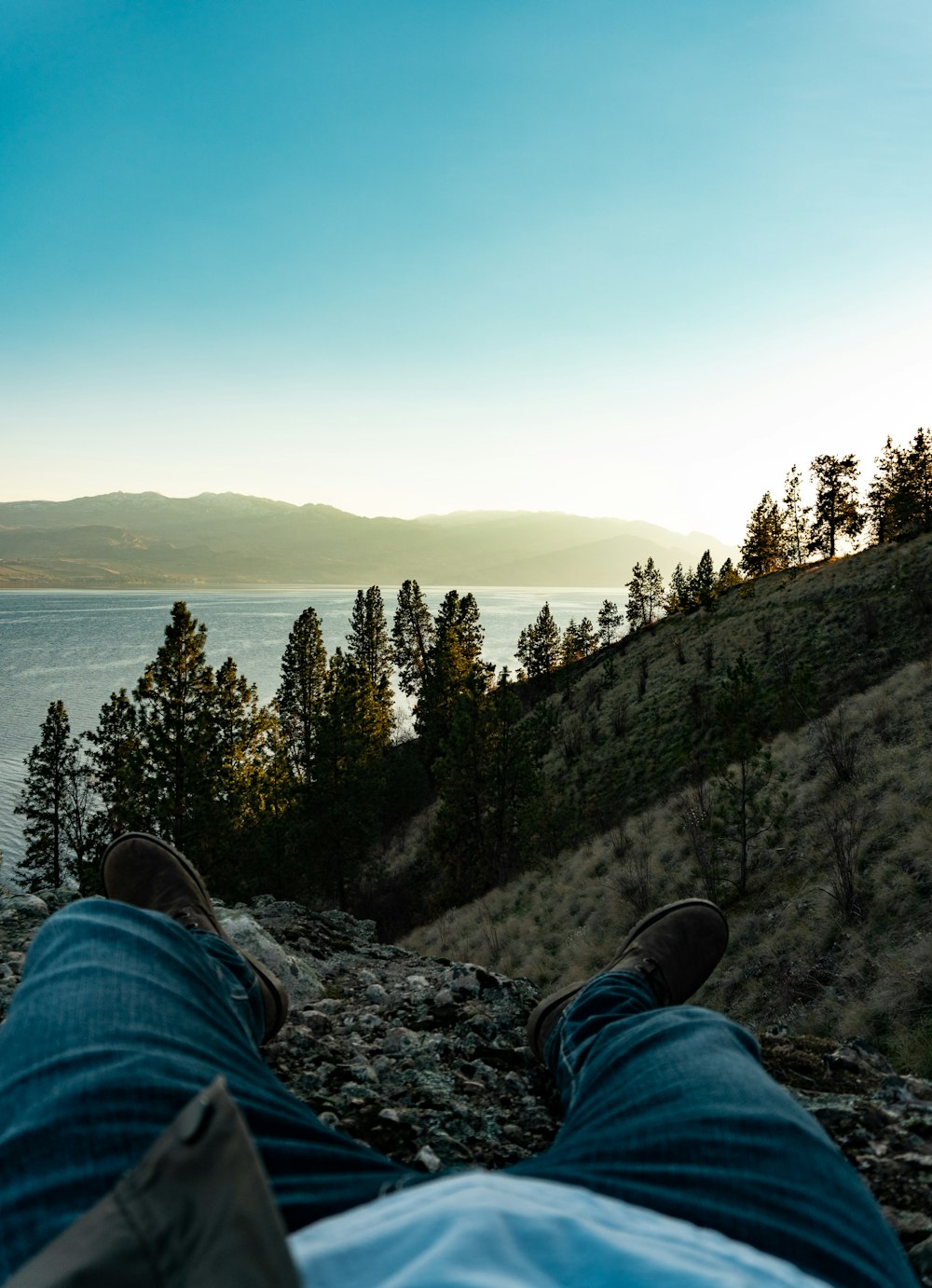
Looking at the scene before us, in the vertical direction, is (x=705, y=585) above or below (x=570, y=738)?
above

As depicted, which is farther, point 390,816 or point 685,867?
point 390,816

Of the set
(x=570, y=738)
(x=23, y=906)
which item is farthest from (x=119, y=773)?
(x=570, y=738)

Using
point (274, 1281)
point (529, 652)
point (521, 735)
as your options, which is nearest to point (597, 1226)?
point (274, 1281)

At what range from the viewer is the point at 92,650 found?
262ft

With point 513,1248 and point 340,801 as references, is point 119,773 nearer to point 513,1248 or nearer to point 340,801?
point 340,801

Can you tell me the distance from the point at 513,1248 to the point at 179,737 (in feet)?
60.1

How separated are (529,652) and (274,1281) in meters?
59.2

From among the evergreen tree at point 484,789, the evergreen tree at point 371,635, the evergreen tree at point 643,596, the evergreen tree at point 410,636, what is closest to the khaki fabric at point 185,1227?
the evergreen tree at point 484,789

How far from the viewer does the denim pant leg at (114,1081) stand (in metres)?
0.87

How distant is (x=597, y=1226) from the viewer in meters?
0.75

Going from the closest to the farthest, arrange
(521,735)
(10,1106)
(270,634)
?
(10,1106), (521,735), (270,634)

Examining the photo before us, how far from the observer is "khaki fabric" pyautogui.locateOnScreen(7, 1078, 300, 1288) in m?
0.55

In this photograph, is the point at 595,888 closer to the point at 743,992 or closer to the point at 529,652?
the point at 743,992

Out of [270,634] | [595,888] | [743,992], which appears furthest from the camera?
[270,634]
